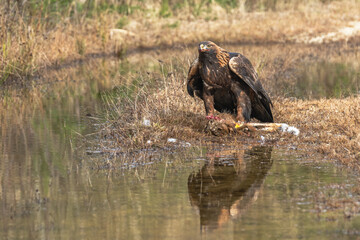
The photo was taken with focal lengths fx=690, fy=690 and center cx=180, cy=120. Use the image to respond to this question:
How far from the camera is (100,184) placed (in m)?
7.14

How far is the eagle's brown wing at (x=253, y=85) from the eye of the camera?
9.32 metres

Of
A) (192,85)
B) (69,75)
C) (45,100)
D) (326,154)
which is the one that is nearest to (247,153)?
(326,154)

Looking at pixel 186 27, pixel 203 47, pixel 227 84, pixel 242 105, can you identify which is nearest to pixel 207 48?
pixel 203 47

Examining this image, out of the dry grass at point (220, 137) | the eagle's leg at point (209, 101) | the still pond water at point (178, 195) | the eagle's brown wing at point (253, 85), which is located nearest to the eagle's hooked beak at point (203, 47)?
the eagle's brown wing at point (253, 85)

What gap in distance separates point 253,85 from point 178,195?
323cm

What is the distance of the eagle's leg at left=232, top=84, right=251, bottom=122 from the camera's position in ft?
31.6

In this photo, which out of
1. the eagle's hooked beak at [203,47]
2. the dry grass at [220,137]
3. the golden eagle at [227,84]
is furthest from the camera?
the golden eagle at [227,84]

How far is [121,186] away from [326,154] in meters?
2.65

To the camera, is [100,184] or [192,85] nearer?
[100,184]

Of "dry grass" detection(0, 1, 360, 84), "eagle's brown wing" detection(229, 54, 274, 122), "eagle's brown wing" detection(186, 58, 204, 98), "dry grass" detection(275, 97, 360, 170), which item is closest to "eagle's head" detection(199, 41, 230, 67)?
"eagle's brown wing" detection(229, 54, 274, 122)

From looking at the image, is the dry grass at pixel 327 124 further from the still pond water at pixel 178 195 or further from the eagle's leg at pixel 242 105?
the eagle's leg at pixel 242 105

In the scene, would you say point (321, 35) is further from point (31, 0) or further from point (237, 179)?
point (237, 179)

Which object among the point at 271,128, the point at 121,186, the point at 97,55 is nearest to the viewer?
the point at 121,186

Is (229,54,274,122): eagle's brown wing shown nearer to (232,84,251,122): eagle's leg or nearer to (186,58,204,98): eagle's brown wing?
(232,84,251,122): eagle's leg
